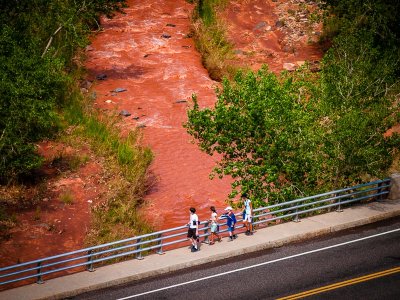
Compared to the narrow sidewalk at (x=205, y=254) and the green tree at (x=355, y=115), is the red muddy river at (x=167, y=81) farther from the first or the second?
the narrow sidewalk at (x=205, y=254)

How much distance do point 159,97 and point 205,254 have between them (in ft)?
73.5

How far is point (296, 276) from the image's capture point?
15.5m

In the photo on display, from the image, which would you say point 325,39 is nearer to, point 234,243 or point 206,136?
point 206,136

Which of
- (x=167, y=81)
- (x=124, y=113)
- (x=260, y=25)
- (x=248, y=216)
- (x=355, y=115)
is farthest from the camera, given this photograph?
(x=260, y=25)

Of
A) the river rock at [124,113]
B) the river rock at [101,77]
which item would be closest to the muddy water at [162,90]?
the river rock at [124,113]

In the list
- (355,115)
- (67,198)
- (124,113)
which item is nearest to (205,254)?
(355,115)

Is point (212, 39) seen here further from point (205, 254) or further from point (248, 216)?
point (205, 254)

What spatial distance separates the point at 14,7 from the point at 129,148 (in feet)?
29.6

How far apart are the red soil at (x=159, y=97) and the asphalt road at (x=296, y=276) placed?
9.39m

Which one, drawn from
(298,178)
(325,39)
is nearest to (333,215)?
(298,178)

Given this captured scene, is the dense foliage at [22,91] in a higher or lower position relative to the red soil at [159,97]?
higher

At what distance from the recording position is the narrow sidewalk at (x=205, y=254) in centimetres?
1542

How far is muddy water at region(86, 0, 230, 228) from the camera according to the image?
29.4 m

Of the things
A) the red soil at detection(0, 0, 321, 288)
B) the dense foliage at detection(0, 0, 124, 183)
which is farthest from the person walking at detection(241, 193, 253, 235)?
the dense foliage at detection(0, 0, 124, 183)
